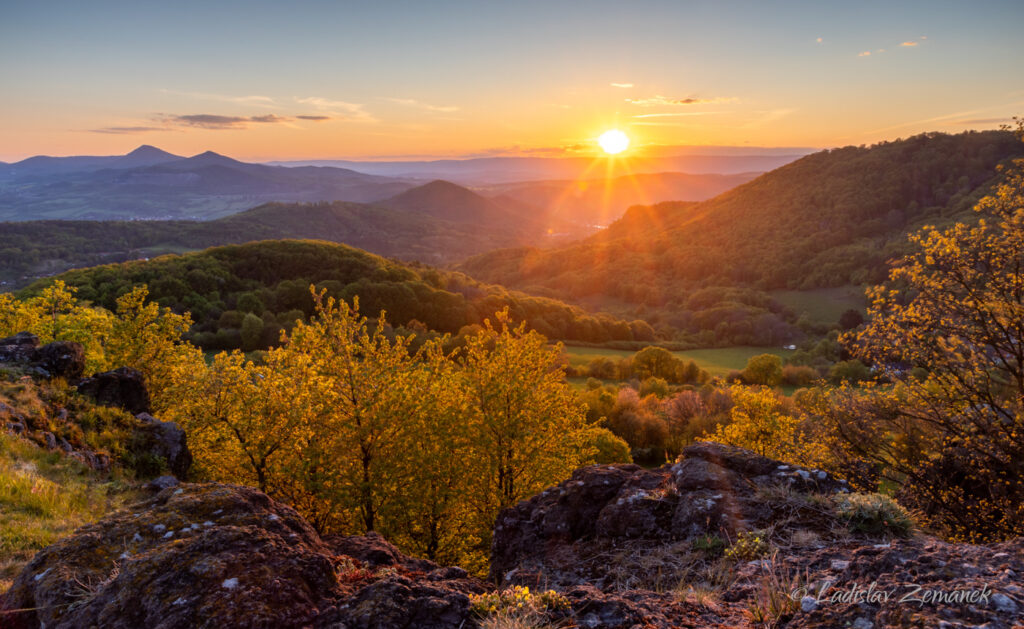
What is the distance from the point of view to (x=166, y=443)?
1541 centimetres

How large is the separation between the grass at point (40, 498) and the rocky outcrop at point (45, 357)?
6.08 meters

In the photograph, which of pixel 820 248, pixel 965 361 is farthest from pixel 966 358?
pixel 820 248

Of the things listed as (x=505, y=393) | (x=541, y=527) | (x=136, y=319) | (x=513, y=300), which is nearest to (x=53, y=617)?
(x=541, y=527)

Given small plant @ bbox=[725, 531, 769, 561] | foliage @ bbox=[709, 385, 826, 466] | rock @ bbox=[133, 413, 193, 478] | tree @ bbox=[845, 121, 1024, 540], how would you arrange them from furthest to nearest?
1. foliage @ bbox=[709, 385, 826, 466]
2. tree @ bbox=[845, 121, 1024, 540]
3. rock @ bbox=[133, 413, 193, 478]
4. small plant @ bbox=[725, 531, 769, 561]

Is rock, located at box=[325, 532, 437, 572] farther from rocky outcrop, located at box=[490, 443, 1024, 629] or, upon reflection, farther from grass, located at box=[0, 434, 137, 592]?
grass, located at box=[0, 434, 137, 592]

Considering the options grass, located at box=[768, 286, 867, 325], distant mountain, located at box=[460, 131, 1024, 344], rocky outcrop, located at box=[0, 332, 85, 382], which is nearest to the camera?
rocky outcrop, located at box=[0, 332, 85, 382]

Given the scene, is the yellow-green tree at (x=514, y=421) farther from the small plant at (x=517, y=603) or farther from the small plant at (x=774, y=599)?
the small plant at (x=517, y=603)

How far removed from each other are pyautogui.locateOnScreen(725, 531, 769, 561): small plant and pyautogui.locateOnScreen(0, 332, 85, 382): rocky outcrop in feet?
70.8

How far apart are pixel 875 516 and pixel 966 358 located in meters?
12.4

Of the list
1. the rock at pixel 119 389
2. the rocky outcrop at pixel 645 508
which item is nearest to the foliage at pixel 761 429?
the rocky outcrop at pixel 645 508

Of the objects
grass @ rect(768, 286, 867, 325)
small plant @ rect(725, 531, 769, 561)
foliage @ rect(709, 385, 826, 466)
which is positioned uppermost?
small plant @ rect(725, 531, 769, 561)

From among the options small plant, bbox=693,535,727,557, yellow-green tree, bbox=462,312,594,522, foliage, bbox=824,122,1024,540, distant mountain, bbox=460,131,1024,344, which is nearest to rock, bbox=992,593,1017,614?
small plant, bbox=693,535,727,557

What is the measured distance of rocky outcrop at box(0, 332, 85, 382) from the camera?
55.3ft

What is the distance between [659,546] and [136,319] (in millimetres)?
29000
